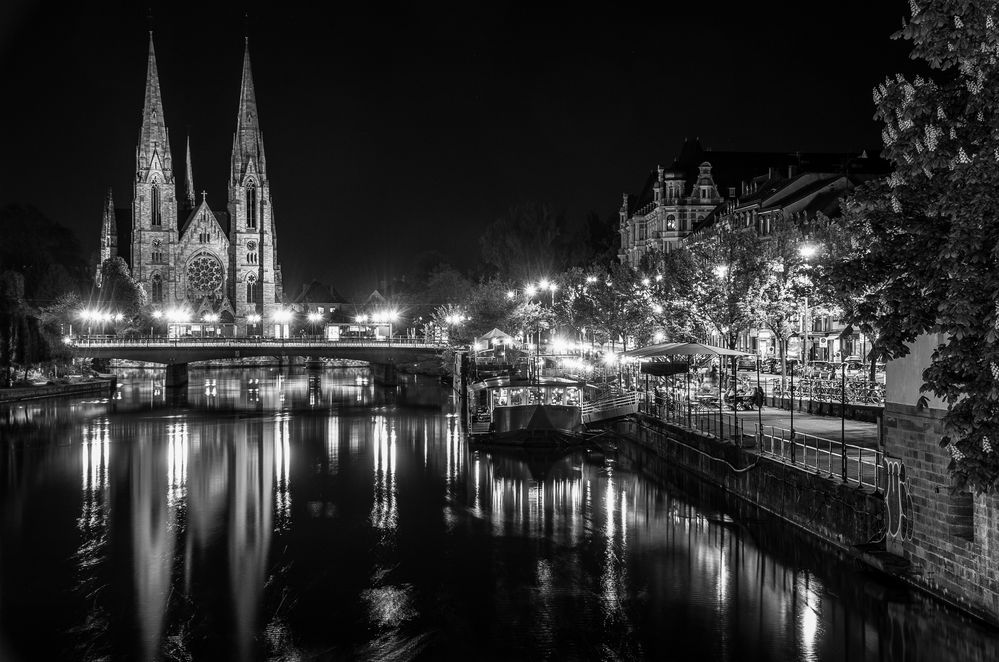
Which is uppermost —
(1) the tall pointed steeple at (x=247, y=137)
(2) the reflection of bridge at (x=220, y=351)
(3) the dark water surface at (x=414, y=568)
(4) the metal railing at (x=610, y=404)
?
(1) the tall pointed steeple at (x=247, y=137)

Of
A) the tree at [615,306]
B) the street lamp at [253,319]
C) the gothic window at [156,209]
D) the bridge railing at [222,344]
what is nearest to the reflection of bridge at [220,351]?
the bridge railing at [222,344]

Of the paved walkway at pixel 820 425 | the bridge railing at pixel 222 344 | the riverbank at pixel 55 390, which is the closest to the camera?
the paved walkway at pixel 820 425

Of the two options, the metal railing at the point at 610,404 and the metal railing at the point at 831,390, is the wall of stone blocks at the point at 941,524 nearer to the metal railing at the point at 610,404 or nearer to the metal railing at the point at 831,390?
the metal railing at the point at 831,390

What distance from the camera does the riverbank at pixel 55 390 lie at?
189 feet

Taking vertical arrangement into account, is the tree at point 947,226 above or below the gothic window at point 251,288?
below

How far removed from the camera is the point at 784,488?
73.9 ft

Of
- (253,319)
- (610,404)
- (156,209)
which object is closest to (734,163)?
(610,404)

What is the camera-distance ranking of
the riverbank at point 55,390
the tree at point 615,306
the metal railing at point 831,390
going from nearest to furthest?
the metal railing at point 831,390 → the tree at point 615,306 → the riverbank at point 55,390

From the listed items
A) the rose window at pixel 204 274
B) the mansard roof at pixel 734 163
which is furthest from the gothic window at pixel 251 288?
the mansard roof at pixel 734 163

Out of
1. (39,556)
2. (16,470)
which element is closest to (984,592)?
(39,556)

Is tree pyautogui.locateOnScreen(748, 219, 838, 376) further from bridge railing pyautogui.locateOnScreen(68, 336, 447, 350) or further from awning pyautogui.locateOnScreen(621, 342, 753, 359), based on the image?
bridge railing pyautogui.locateOnScreen(68, 336, 447, 350)

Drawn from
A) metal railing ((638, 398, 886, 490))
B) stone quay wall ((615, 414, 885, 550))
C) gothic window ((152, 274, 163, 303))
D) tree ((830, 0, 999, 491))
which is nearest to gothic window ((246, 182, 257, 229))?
gothic window ((152, 274, 163, 303))

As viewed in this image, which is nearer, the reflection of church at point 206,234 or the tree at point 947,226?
the tree at point 947,226

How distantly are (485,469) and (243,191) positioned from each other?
91.0 m
